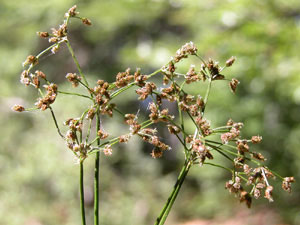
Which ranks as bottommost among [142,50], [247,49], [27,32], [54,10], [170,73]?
[170,73]

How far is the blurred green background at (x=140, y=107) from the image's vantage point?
162 inches

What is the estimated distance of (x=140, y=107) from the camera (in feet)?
22.0

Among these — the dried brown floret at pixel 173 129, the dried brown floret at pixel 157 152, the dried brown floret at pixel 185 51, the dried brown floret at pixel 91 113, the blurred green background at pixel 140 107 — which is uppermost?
the blurred green background at pixel 140 107

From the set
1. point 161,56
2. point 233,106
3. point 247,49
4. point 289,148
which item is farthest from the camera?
point 289,148

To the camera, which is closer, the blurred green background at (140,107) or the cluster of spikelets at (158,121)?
the cluster of spikelets at (158,121)

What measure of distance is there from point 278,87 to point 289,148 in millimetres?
1257

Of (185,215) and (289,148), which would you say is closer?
(289,148)

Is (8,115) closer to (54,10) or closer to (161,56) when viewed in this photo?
(54,10)

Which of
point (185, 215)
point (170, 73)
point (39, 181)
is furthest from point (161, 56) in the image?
point (185, 215)

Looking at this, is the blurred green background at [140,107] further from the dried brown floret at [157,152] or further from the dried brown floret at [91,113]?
the dried brown floret at [91,113]

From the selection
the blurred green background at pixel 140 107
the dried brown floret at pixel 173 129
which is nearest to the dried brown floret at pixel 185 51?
the dried brown floret at pixel 173 129

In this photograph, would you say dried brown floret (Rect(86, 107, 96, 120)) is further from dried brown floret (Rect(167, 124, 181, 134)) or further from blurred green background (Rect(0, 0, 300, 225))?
Answer: blurred green background (Rect(0, 0, 300, 225))

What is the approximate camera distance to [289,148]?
233 inches

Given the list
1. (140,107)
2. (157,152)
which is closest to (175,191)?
(157,152)
